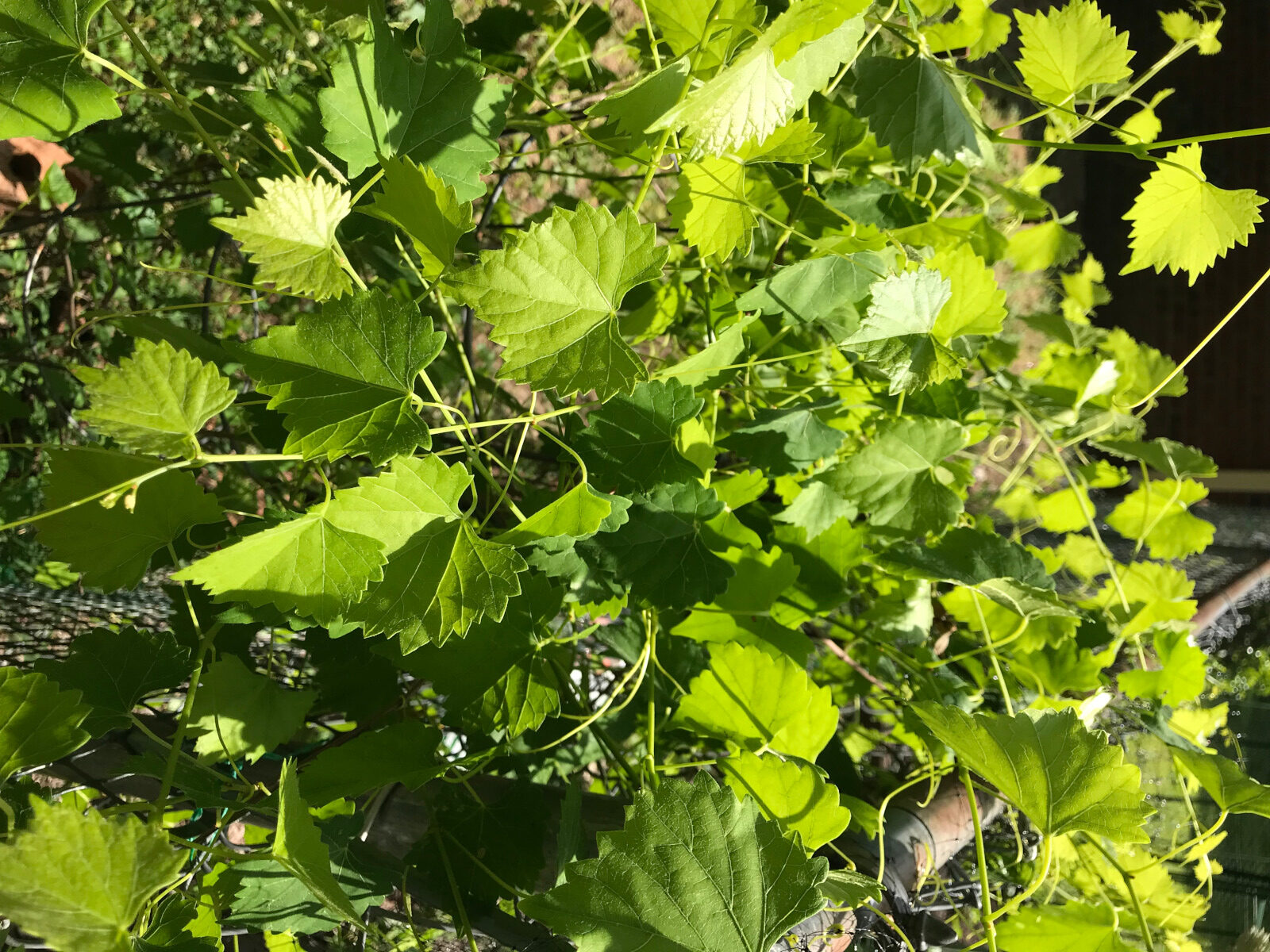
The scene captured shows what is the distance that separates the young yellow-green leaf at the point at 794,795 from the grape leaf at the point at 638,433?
24 centimetres

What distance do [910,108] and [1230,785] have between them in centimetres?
61

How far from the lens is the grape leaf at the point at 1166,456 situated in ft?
3.93

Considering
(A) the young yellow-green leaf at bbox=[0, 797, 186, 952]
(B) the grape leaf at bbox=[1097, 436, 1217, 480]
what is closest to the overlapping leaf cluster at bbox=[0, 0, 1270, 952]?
(A) the young yellow-green leaf at bbox=[0, 797, 186, 952]

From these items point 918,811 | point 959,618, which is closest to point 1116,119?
Answer: point 959,618

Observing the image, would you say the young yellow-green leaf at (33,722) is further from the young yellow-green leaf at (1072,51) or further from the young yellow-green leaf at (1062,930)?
the young yellow-green leaf at (1072,51)

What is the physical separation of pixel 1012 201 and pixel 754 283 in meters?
0.33

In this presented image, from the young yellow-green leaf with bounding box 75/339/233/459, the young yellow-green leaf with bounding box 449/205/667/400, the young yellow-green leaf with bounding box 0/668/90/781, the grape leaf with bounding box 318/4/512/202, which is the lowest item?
the young yellow-green leaf with bounding box 0/668/90/781

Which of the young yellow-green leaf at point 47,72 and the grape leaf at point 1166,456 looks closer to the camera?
the young yellow-green leaf at point 47,72

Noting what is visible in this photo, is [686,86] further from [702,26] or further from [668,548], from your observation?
[668,548]

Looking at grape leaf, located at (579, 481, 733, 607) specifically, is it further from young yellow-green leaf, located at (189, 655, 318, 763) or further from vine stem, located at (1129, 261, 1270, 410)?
vine stem, located at (1129, 261, 1270, 410)

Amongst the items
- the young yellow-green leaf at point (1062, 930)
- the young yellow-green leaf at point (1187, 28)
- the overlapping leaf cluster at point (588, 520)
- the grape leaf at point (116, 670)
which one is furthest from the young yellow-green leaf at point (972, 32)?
the grape leaf at point (116, 670)

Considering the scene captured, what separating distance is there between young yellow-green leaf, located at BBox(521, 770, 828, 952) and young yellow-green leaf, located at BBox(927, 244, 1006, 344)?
0.51 metres

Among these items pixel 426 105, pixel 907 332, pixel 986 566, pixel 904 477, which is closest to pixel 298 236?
pixel 426 105

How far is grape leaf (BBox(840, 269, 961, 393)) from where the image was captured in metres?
0.68
